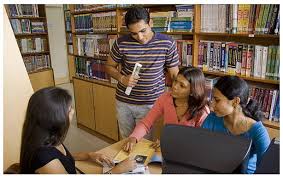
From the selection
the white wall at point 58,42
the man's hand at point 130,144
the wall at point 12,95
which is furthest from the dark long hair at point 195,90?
the white wall at point 58,42

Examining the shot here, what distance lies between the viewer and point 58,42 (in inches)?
242

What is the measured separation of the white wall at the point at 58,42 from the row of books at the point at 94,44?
2.67 meters

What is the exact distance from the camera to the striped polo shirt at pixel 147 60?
1984 millimetres

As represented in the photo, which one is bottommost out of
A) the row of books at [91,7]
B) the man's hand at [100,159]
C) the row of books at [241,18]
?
the man's hand at [100,159]

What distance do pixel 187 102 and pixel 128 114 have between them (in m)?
0.63

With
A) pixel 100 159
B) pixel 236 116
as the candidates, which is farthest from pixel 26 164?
pixel 236 116

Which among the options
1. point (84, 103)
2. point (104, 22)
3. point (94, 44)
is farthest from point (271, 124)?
point (84, 103)

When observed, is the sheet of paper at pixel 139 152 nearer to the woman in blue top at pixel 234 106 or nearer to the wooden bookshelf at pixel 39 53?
the woman in blue top at pixel 234 106

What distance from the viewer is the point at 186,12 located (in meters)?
2.26

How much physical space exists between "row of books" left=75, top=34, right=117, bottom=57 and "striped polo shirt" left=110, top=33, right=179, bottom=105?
3.19 ft

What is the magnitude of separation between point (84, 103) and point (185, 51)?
162 cm

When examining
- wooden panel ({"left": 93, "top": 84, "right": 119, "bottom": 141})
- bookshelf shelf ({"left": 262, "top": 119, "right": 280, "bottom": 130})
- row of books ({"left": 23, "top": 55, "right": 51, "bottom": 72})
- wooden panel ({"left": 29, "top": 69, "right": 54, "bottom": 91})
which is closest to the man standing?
bookshelf shelf ({"left": 262, "top": 119, "right": 280, "bottom": 130})

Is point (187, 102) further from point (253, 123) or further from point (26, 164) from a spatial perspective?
point (26, 164)

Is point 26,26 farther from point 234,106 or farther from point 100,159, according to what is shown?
point 234,106
